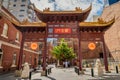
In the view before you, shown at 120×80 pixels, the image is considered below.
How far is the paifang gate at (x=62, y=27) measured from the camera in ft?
44.8

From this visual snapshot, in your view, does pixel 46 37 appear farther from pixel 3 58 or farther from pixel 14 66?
pixel 14 66

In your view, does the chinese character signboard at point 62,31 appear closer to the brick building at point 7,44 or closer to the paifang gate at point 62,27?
the paifang gate at point 62,27

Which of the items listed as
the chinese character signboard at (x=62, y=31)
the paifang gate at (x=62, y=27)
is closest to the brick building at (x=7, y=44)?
the paifang gate at (x=62, y=27)

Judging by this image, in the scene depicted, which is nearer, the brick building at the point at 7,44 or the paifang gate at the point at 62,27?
the paifang gate at the point at 62,27

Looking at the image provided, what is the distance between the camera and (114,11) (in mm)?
31719

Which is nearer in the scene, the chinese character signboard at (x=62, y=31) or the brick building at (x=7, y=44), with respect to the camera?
the chinese character signboard at (x=62, y=31)

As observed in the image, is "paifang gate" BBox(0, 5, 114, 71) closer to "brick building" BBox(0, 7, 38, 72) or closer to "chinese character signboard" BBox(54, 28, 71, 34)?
"chinese character signboard" BBox(54, 28, 71, 34)

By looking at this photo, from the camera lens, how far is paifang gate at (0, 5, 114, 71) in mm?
13641

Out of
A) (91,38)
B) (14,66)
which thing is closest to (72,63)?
(14,66)

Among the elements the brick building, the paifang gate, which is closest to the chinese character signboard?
the paifang gate

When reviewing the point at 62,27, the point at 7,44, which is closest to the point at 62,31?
the point at 62,27

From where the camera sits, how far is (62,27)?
13.9 m

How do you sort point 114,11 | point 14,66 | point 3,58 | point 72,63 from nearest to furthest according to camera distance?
point 3,58, point 14,66, point 114,11, point 72,63

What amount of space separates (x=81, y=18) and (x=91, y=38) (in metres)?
2.56
